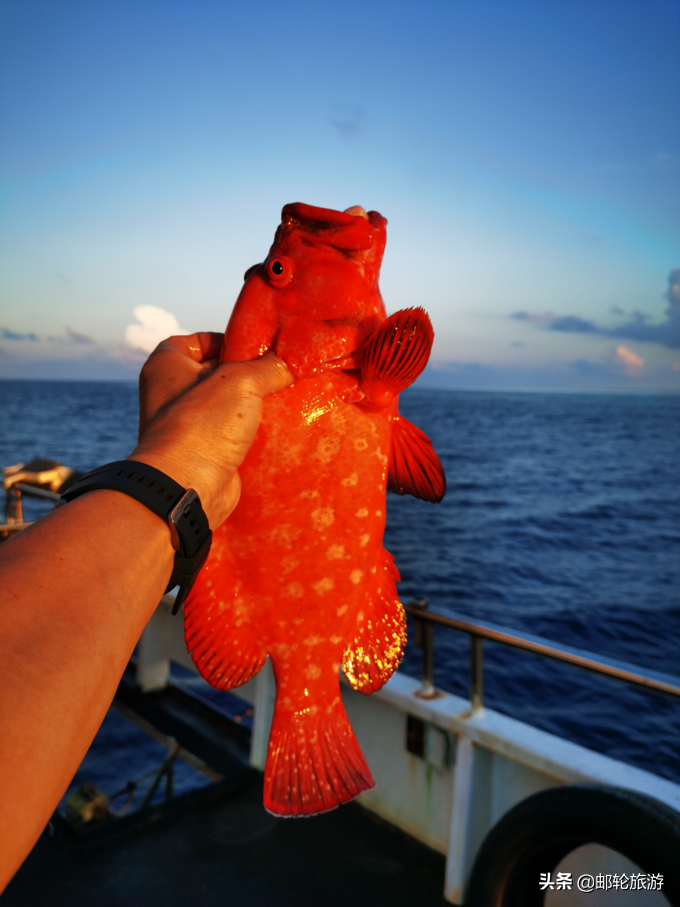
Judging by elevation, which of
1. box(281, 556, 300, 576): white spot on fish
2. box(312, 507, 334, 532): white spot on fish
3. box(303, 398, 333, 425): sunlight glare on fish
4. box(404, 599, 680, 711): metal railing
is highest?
box(303, 398, 333, 425): sunlight glare on fish

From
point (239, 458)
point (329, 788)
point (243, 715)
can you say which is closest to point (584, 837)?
point (329, 788)

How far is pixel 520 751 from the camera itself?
13.6ft

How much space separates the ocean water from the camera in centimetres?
1277

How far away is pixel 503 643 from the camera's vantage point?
4.02 metres

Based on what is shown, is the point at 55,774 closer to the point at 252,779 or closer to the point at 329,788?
the point at 329,788

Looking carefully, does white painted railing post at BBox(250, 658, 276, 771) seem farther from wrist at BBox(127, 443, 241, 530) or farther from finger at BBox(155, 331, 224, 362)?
wrist at BBox(127, 443, 241, 530)

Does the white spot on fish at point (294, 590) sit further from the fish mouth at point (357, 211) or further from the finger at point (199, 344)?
the fish mouth at point (357, 211)

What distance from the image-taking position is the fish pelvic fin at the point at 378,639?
1933 mm

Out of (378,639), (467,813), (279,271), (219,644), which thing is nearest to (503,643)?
(467,813)

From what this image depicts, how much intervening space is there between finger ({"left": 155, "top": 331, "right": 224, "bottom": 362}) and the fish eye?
0.37 metres

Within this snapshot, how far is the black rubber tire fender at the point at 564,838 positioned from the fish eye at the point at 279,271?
10.6 ft

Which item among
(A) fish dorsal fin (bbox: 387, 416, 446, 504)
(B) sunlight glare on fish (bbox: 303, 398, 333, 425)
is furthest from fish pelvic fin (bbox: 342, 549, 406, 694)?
(B) sunlight glare on fish (bbox: 303, 398, 333, 425)

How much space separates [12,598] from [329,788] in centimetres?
119

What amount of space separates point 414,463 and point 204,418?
0.72m
